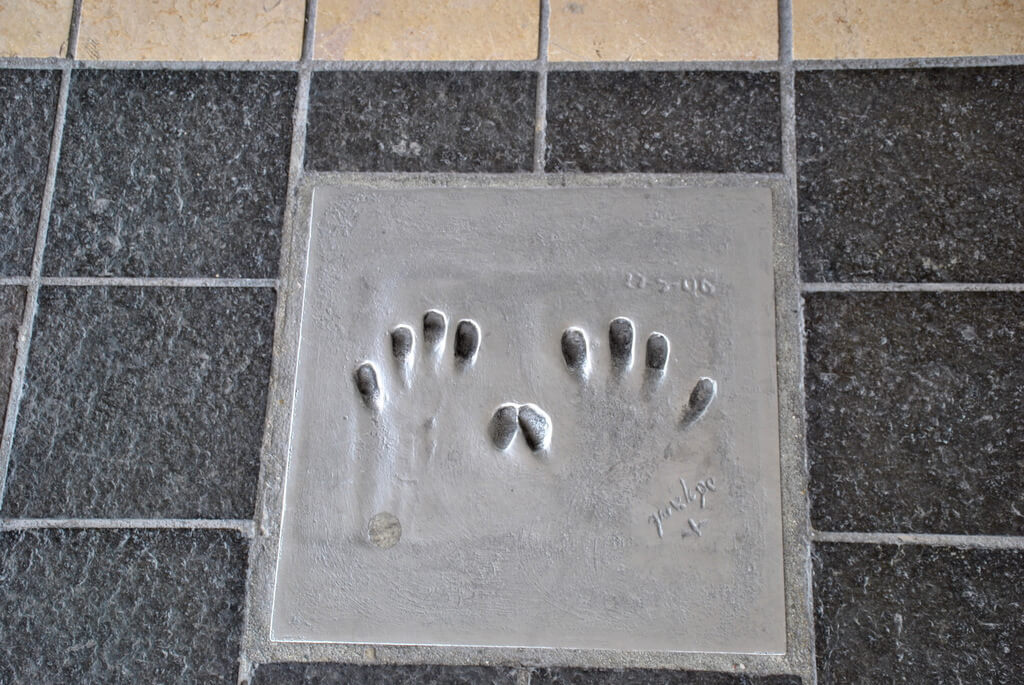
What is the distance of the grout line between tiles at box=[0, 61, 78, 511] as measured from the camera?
0.89 m

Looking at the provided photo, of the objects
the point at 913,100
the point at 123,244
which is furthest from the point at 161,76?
the point at 913,100

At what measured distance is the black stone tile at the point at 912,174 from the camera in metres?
0.89

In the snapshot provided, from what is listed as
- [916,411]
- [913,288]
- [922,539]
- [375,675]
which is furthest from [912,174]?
[375,675]

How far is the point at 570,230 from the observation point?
3.01ft

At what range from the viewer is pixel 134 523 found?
34.4 inches

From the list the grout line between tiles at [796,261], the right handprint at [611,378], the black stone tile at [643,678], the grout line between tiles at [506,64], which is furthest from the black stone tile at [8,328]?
the grout line between tiles at [796,261]

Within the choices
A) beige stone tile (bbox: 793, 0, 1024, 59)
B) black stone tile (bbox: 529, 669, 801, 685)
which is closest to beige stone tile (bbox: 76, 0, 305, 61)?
beige stone tile (bbox: 793, 0, 1024, 59)

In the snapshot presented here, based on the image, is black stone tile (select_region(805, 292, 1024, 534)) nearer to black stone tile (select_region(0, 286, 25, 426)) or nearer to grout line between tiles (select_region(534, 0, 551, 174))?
grout line between tiles (select_region(534, 0, 551, 174))

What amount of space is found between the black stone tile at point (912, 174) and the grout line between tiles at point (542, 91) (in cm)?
29

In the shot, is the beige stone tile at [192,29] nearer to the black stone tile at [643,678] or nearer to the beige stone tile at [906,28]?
the beige stone tile at [906,28]

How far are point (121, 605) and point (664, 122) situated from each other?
2.58 ft
